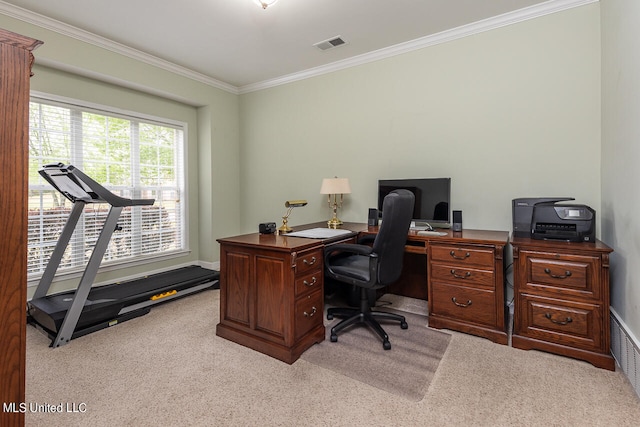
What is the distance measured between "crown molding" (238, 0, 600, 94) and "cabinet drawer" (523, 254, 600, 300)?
7.04 feet

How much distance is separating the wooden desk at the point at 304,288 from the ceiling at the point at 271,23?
200cm

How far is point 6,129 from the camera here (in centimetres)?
100

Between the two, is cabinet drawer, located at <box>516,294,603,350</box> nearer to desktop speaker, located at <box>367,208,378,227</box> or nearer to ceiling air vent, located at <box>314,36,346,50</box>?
desktop speaker, located at <box>367,208,378,227</box>

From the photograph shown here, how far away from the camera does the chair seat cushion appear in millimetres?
2346

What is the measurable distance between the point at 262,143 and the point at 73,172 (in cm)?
252

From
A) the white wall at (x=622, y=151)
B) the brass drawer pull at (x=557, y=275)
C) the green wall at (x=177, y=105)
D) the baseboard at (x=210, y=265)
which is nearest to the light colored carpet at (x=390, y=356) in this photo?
the brass drawer pull at (x=557, y=275)

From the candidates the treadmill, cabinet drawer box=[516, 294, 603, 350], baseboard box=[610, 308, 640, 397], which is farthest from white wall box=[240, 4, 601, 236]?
the treadmill

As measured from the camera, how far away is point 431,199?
301 cm

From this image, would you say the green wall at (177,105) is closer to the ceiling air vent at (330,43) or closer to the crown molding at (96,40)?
the crown molding at (96,40)

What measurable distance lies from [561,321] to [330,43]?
3255mm

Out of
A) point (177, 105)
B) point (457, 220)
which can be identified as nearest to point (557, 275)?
point (457, 220)

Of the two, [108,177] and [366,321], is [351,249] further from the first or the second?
[108,177]

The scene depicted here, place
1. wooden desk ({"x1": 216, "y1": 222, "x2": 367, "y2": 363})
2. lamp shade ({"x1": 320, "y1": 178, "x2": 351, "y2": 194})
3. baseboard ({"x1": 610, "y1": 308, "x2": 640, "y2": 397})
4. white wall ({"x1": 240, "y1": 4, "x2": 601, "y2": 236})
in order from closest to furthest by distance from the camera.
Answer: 1. baseboard ({"x1": 610, "y1": 308, "x2": 640, "y2": 397})
2. wooden desk ({"x1": 216, "y1": 222, "x2": 367, "y2": 363})
3. white wall ({"x1": 240, "y1": 4, "x2": 601, "y2": 236})
4. lamp shade ({"x1": 320, "y1": 178, "x2": 351, "y2": 194})

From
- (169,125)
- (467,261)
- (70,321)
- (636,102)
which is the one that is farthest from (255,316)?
(169,125)
